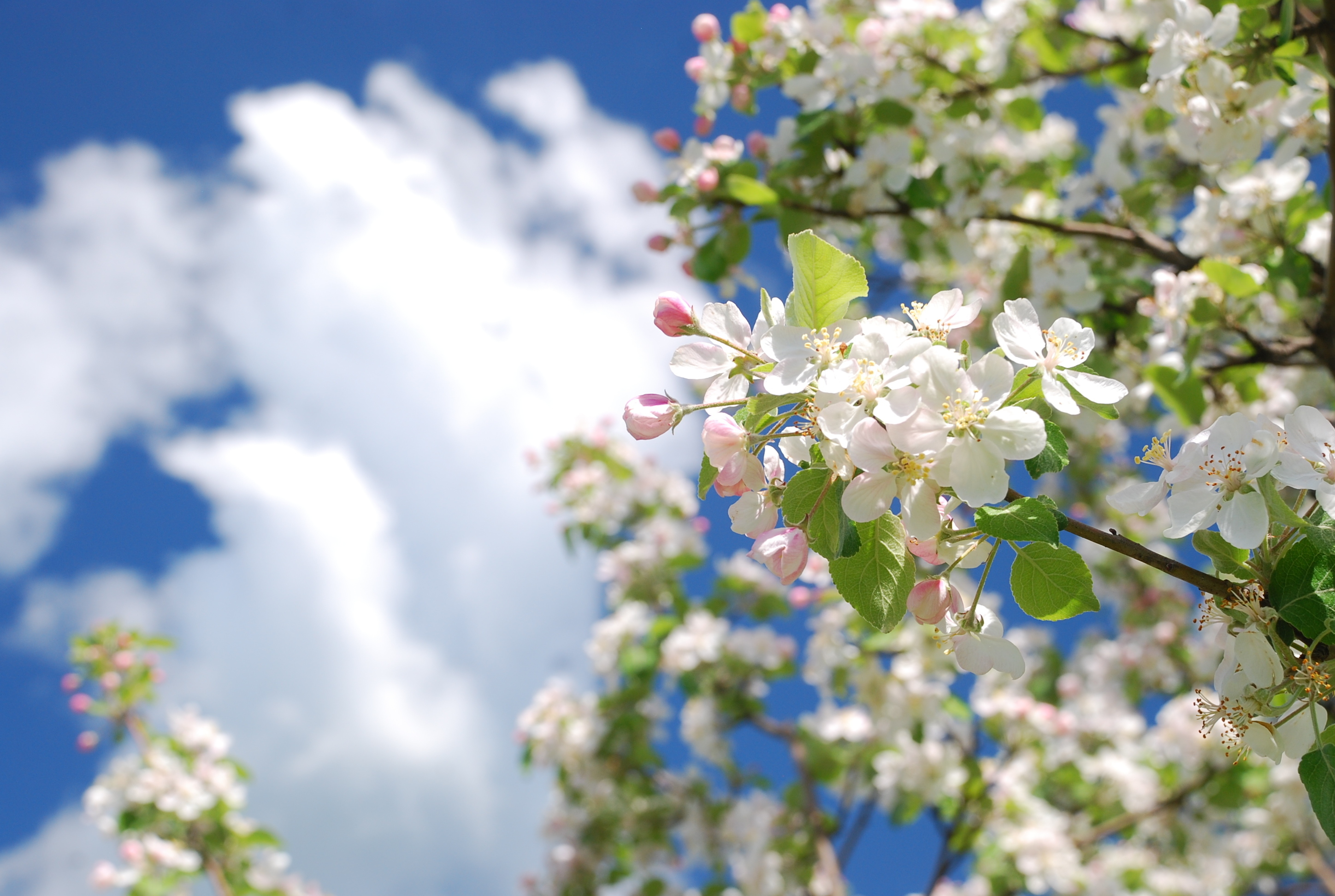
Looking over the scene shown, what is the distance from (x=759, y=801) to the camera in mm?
4594

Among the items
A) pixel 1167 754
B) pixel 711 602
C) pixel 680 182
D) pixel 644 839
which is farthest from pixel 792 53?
pixel 1167 754

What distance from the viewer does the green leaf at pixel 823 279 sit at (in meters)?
1.00

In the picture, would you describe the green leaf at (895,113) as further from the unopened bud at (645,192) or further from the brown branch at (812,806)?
the brown branch at (812,806)

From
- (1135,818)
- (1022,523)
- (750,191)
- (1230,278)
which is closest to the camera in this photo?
(1022,523)

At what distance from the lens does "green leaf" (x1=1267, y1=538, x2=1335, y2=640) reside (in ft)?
3.01

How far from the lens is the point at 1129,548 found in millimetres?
935

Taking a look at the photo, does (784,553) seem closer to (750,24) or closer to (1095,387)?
(1095,387)

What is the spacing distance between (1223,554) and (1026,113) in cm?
236

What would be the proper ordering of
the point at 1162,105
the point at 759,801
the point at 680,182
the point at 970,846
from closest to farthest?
the point at 1162,105
the point at 680,182
the point at 970,846
the point at 759,801

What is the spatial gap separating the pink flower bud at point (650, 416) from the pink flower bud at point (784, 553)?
0.61 feet

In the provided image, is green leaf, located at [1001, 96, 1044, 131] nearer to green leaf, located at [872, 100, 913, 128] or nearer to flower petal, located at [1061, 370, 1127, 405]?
green leaf, located at [872, 100, 913, 128]

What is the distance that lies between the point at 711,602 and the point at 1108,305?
2815 millimetres

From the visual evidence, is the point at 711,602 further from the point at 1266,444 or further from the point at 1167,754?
the point at 1266,444

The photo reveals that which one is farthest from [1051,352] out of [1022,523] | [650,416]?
[650,416]
